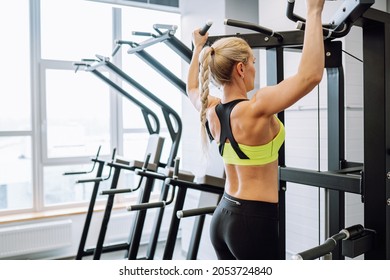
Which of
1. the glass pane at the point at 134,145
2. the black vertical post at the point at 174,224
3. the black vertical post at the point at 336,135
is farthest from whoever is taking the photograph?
the glass pane at the point at 134,145

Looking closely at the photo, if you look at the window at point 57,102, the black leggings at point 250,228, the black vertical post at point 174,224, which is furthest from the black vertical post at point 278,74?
the window at point 57,102

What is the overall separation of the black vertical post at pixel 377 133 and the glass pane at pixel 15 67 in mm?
3389

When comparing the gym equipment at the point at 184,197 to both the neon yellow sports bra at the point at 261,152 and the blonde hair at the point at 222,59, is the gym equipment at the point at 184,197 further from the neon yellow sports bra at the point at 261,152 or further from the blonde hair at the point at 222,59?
the blonde hair at the point at 222,59

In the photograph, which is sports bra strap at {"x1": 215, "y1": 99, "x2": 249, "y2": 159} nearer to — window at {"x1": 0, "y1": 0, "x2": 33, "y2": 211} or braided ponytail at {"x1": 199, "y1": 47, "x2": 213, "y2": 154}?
braided ponytail at {"x1": 199, "y1": 47, "x2": 213, "y2": 154}

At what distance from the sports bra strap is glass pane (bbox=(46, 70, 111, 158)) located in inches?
115

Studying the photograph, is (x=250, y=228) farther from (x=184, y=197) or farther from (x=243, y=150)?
(x=184, y=197)

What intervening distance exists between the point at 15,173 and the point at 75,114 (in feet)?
2.81

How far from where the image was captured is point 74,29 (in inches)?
157

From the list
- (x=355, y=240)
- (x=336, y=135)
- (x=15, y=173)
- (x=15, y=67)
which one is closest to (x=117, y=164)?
(x=15, y=173)

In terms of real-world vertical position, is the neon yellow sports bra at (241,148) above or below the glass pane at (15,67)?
below

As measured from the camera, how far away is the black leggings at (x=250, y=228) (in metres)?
1.39

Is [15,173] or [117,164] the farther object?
[15,173]

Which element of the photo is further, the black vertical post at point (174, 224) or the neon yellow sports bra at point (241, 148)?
the black vertical post at point (174, 224)

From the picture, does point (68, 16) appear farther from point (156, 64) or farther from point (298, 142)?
point (298, 142)
